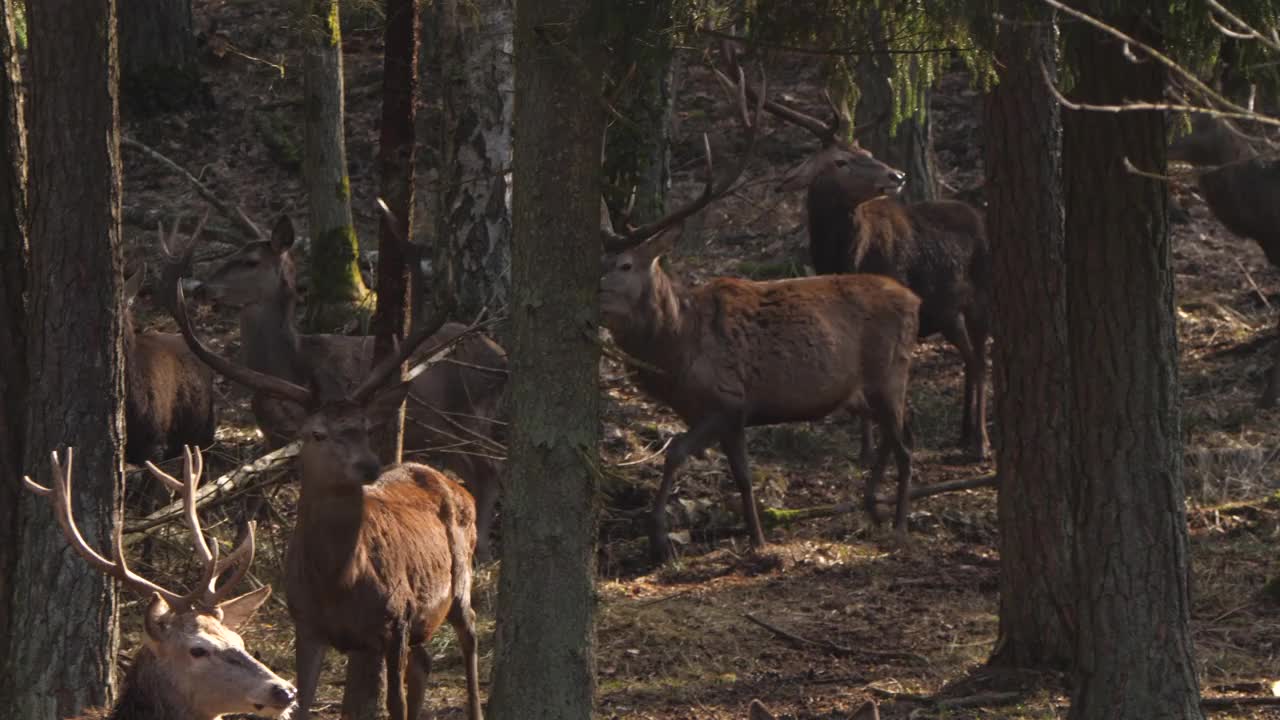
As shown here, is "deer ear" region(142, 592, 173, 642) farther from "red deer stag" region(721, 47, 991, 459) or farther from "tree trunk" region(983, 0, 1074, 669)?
"red deer stag" region(721, 47, 991, 459)

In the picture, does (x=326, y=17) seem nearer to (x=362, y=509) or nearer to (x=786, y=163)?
(x=362, y=509)

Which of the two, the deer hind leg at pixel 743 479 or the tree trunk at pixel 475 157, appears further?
the tree trunk at pixel 475 157

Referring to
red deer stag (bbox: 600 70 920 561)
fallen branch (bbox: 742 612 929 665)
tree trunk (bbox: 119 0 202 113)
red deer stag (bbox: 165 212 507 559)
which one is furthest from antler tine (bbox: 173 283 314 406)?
tree trunk (bbox: 119 0 202 113)

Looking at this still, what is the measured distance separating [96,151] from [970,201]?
11.8 meters

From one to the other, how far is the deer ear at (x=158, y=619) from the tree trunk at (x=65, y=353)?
2.07ft

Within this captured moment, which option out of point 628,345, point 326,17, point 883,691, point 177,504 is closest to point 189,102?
point 326,17

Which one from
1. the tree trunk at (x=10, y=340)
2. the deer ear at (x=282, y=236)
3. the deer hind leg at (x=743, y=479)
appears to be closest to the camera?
the tree trunk at (x=10, y=340)

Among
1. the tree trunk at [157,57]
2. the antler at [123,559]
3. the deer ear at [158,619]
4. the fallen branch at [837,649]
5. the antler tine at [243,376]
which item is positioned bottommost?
the fallen branch at [837,649]

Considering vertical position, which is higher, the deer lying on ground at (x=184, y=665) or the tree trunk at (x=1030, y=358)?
the tree trunk at (x=1030, y=358)

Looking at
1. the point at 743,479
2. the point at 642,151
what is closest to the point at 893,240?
the point at 642,151

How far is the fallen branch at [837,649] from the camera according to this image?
8914mm

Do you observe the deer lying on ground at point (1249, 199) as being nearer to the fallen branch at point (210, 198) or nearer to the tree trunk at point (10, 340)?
the fallen branch at point (210, 198)

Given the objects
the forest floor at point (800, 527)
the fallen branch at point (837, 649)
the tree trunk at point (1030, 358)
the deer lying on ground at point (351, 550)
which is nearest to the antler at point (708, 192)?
the forest floor at point (800, 527)

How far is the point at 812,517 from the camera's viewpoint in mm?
11906
